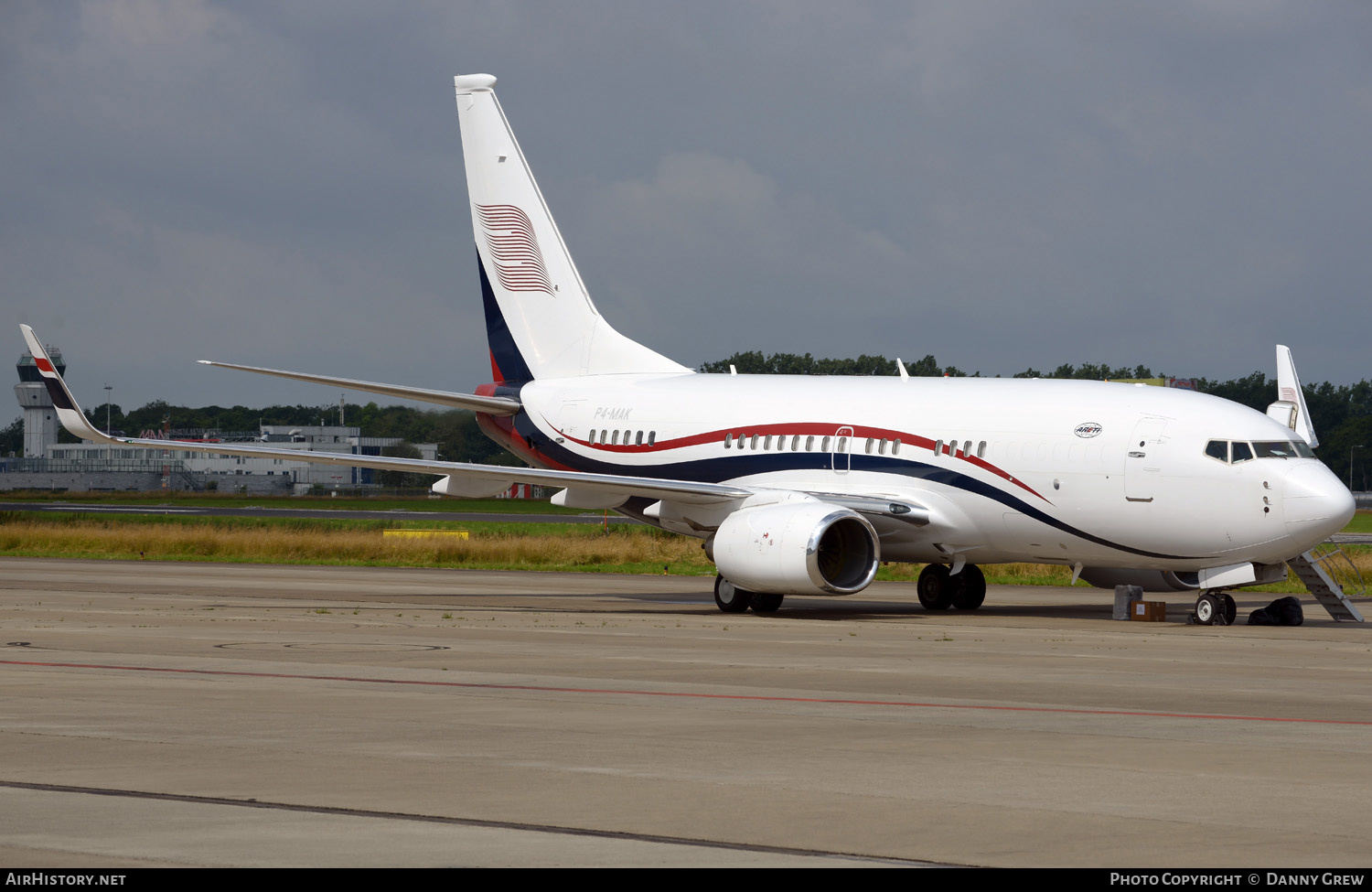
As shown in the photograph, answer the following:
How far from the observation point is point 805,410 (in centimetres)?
3148

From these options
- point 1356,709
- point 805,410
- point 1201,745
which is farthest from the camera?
point 805,410

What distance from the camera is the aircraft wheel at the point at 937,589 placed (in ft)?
103

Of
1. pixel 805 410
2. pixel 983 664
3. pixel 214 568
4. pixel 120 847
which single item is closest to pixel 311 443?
pixel 214 568

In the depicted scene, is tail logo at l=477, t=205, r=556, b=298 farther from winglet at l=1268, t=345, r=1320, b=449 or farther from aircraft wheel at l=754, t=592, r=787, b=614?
winglet at l=1268, t=345, r=1320, b=449

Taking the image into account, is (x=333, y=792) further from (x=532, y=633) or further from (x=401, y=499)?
(x=401, y=499)

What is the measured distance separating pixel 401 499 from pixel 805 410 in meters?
87.4

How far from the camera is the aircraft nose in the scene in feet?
83.8

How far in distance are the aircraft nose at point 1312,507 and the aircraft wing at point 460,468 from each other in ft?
28.9

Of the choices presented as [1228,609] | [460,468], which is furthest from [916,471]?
[460,468]

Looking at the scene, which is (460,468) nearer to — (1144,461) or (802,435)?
(802,435)

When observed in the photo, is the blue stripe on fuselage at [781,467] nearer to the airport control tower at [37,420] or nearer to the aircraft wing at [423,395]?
the aircraft wing at [423,395]

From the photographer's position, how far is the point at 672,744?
42.0 feet

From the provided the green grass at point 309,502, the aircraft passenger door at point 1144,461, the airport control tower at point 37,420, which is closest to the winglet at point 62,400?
the aircraft passenger door at point 1144,461
